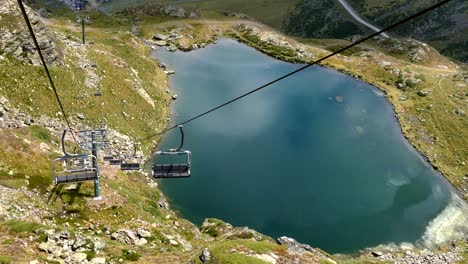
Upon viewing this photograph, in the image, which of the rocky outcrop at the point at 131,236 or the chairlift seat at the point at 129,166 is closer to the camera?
the rocky outcrop at the point at 131,236

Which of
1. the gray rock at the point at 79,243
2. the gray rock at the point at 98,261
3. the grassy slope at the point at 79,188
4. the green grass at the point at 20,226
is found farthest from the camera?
the grassy slope at the point at 79,188

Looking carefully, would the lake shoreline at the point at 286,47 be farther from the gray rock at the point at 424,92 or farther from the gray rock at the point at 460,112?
the gray rock at the point at 460,112

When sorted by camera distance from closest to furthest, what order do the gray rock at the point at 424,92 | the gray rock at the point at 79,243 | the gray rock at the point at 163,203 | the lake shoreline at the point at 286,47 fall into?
the gray rock at the point at 79,243 → the gray rock at the point at 163,203 → the lake shoreline at the point at 286,47 → the gray rock at the point at 424,92

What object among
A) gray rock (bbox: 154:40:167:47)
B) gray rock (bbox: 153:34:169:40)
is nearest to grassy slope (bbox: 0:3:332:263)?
gray rock (bbox: 154:40:167:47)

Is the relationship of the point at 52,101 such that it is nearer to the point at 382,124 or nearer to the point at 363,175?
the point at 363,175

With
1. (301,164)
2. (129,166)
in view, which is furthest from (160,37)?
(129,166)

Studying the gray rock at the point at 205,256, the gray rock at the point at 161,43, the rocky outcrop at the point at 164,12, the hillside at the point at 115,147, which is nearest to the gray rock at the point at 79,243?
the hillside at the point at 115,147

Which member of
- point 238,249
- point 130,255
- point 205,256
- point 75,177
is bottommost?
point 238,249

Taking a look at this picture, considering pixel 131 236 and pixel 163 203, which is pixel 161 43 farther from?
pixel 131 236
